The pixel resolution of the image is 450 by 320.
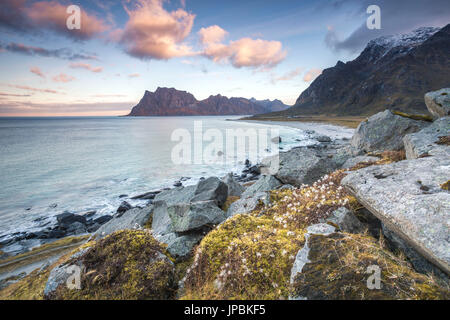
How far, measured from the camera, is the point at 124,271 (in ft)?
13.5

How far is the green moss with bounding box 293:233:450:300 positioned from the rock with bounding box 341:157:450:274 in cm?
66

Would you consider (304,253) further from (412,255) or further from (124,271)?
(124,271)

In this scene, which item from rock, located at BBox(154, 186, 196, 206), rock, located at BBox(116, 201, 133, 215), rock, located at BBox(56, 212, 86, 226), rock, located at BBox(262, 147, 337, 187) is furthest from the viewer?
rock, located at BBox(116, 201, 133, 215)

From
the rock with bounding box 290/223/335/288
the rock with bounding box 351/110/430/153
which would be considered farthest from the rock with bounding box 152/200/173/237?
the rock with bounding box 351/110/430/153

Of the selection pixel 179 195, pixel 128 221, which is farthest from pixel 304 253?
pixel 179 195

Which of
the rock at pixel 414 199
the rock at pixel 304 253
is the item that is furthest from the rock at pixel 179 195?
the rock at pixel 414 199

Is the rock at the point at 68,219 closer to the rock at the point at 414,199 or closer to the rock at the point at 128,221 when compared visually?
the rock at the point at 128,221

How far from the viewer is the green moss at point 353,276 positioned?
10.1 feet

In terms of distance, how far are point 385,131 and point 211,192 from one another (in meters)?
13.6

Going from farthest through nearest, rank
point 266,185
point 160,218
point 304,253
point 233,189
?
point 233,189, point 266,185, point 160,218, point 304,253

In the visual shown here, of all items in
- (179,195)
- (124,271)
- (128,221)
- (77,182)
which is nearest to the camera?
(124,271)

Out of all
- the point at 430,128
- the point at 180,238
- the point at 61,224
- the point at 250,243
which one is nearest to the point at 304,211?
the point at 250,243

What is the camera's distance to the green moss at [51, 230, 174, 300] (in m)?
3.74

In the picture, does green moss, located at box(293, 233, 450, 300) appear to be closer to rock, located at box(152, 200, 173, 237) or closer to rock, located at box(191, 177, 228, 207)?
rock, located at box(152, 200, 173, 237)
